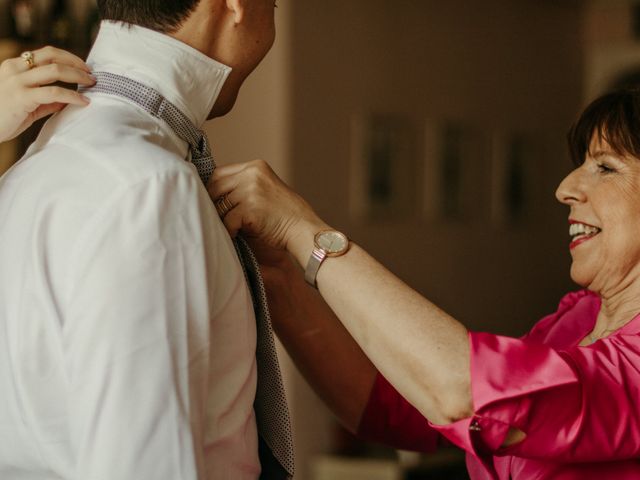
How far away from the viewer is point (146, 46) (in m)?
1.21

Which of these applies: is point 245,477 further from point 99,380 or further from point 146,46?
point 146,46

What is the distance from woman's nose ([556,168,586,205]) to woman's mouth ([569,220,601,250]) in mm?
51

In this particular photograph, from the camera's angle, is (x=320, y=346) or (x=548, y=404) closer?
(x=548, y=404)

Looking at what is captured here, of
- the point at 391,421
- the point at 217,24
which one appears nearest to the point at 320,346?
the point at 391,421

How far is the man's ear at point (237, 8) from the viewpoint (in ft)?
4.09

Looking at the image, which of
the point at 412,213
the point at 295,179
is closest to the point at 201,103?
the point at 295,179

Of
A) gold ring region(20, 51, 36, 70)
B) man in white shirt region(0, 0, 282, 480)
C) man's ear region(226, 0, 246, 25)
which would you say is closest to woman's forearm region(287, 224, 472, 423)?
man in white shirt region(0, 0, 282, 480)

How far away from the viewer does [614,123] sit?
1741 millimetres

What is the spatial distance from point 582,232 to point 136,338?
44.5 inches

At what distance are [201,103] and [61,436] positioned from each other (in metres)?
0.50

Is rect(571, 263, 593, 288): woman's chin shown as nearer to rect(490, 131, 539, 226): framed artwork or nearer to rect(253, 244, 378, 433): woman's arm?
rect(253, 244, 378, 433): woman's arm

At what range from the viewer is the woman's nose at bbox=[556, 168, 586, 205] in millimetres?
1790

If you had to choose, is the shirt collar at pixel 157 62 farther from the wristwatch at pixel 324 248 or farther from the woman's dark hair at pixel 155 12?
the wristwatch at pixel 324 248

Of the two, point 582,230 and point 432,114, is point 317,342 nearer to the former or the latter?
point 582,230
